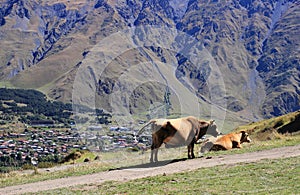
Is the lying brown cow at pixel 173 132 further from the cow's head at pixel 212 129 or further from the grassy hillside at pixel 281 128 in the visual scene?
the grassy hillside at pixel 281 128

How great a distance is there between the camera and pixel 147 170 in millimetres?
20953

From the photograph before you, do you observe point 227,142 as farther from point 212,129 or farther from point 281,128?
point 281,128

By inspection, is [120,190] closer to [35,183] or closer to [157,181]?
[157,181]

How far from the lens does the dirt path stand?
778 inches

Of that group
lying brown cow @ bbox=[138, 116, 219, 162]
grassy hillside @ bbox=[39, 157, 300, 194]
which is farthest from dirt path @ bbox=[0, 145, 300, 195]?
grassy hillside @ bbox=[39, 157, 300, 194]

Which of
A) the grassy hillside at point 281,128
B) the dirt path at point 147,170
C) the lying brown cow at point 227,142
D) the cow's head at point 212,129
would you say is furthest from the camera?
the grassy hillside at point 281,128

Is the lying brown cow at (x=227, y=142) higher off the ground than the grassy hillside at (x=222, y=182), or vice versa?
the lying brown cow at (x=227, y=142)

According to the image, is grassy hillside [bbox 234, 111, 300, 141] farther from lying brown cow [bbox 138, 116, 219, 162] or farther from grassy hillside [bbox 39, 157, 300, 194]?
grassy hillside [bbox 39, 157, 300, 194]

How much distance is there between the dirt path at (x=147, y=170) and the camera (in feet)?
64.8

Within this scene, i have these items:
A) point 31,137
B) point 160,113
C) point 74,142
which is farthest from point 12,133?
point 160,113

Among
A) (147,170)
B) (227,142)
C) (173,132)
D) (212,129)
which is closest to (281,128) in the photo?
(227,142)

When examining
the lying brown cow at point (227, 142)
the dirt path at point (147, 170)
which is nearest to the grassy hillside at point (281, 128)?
the lying brown cow at point (227, 142)

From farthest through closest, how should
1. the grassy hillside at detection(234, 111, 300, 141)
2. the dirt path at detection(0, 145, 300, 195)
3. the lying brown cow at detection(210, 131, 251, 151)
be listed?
the grassy hillside at detection(234, 111, 300, 141), the lying brown cow at detection(210, 131, 251, 151), the dirt path at detection(0, 145, 300, 195)

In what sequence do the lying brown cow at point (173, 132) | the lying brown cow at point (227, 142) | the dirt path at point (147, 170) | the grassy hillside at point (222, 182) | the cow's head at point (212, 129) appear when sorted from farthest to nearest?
the lying brown cow at point (227, 142), the cow's head at point (212, 129), the lying brown cow at point (173, 132), the dirt path at point (147, 170), the grassy hillside at point (222, 182)
